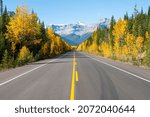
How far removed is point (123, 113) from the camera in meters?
8.34

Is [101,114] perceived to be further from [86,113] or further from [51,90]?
[51,90]

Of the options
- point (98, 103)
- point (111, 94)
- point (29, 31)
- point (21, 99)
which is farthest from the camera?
point (29, 31)

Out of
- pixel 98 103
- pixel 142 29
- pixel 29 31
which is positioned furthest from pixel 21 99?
pixel 142 29

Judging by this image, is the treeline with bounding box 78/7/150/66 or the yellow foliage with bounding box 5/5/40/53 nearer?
the treeline with bounding box 78/7/150/66

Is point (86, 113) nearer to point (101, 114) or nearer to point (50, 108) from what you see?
point (101, 114)

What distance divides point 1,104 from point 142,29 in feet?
265

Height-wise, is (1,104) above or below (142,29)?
below

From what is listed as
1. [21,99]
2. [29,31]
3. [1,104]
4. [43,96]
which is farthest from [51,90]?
[29,31]

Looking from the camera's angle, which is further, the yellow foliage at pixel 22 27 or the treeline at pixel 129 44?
the yellow foliage at pixel 22 27

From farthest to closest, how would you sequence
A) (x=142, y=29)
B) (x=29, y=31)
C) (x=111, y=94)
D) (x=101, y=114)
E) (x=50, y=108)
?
(x=142, y=29) → (x=29, y=31) → (x=111, y=94) → (x=50, y=108) → (x=101, y=114)

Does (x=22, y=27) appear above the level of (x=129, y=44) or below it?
above

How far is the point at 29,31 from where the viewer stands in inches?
2085

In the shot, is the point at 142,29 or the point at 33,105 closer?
the point at 33,105

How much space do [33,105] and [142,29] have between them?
265 feet
